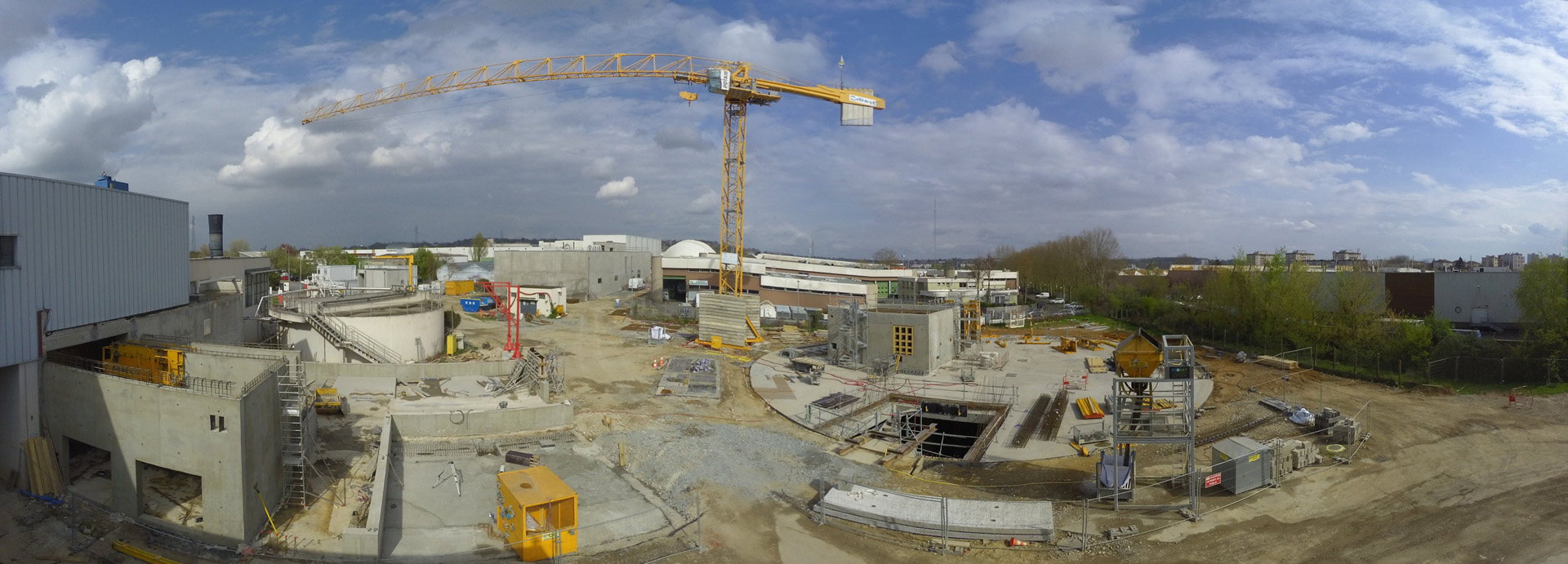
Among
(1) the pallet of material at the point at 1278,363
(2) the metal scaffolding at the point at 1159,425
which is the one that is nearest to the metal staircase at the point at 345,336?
(2) the metal scaffolding at the point at 1159,425

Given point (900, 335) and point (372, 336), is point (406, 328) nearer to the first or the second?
point (372, 336)

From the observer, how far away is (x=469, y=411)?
20125mm

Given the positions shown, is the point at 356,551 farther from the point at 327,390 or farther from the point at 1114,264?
the point at 1114,264

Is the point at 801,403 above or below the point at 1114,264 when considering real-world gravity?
below

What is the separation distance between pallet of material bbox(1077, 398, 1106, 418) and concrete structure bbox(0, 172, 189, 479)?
89.3 ft

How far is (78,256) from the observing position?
17047mm

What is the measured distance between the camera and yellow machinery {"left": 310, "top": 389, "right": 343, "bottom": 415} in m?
20.9

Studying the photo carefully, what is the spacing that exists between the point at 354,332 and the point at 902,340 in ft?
75.5

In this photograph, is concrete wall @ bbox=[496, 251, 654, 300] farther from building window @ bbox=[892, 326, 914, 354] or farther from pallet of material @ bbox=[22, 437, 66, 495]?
pallet of material @ bbox=[22, 437, 66, 495]

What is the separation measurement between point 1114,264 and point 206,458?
283 feet

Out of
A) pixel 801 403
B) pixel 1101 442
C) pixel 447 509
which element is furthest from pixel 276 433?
pixel 1101 442

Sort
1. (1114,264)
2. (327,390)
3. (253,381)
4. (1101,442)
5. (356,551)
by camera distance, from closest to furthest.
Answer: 1. (356,551)
2. (253,381)
3. (1101,442)
4. (327,390)
5. (1114,264)

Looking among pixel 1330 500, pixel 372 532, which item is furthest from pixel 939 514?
pixel 372 532

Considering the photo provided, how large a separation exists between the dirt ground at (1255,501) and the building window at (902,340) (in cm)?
771
